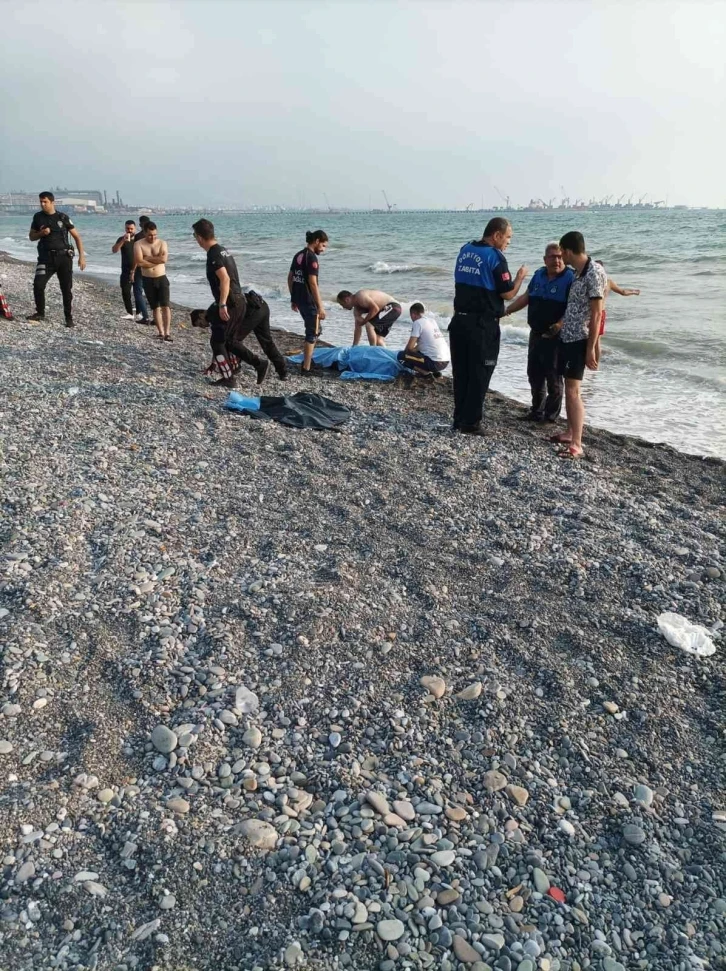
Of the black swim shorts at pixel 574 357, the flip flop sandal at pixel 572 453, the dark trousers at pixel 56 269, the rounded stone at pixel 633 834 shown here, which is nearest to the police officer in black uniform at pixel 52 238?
the dark trousers at pixel 56 269

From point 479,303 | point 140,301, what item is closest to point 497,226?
point 479,303

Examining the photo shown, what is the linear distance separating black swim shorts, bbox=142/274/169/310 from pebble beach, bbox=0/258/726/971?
561 cm

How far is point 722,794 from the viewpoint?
2.83 meters

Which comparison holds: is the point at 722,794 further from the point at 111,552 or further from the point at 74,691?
the point at 111,552

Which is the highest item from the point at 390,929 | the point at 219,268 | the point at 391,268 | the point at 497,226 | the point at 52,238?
the point at 497,226

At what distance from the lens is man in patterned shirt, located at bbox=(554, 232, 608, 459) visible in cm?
602

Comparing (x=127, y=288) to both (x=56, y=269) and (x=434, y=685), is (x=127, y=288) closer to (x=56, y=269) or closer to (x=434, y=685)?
(x=56, y=269)

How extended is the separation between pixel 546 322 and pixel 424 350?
251 centimetres

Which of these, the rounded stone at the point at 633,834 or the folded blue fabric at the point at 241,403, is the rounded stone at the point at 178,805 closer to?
the rounded stone at the point at 633,834

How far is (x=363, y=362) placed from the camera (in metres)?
9.71

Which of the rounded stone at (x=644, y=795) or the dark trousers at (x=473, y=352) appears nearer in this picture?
the rounded stone at (x=644, y=795)

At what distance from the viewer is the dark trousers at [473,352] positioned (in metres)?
6.56

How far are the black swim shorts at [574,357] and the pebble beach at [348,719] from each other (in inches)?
44.5

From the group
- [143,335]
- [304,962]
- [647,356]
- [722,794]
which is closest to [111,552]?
[304,962]
